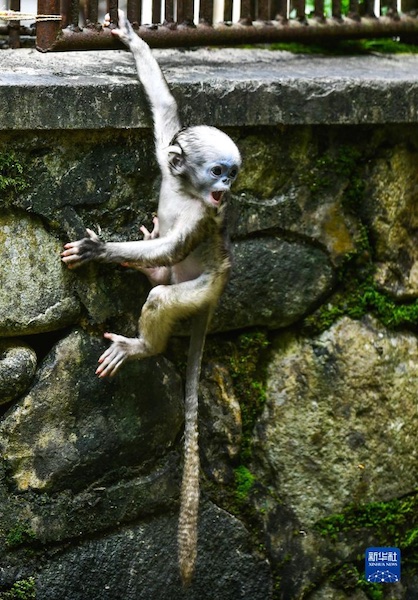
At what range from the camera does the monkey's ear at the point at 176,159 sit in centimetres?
402

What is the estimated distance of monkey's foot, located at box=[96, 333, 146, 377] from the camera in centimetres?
415

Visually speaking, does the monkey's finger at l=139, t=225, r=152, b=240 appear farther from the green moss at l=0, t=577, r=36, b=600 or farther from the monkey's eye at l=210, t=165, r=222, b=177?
the green moss at l=0, t=577, r=36, b=600

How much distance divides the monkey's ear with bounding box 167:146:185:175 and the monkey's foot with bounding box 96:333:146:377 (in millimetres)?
683

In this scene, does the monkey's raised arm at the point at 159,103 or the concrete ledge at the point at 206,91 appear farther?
the monkey's raised arm at the point at 159,103

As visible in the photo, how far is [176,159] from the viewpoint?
4059 mm

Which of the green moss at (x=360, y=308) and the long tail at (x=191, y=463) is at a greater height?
the green moss at (x=360, y=308)

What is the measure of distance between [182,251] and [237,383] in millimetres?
839

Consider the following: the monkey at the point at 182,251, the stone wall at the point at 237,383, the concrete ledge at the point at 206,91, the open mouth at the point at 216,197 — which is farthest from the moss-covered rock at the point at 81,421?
the concrete ledge at the point at 206,91

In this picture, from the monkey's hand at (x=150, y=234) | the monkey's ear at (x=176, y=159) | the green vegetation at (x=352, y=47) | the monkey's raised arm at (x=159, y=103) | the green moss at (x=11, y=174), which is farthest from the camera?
the green vegetation at (x=352, y=47)

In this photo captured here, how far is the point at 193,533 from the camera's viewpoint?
13.5 ft

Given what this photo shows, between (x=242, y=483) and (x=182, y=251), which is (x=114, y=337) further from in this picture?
(x=242, y=483)

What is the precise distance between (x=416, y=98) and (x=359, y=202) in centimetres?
51

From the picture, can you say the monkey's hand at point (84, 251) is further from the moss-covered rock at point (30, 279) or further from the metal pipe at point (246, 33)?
the metal pipe at point (246, 33)

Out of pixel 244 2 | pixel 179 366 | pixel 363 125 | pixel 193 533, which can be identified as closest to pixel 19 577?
pixel 193 533
